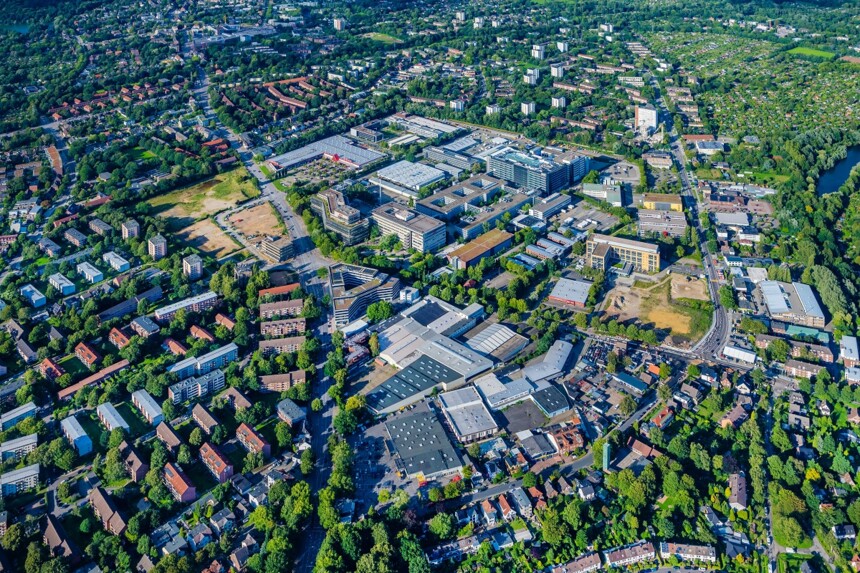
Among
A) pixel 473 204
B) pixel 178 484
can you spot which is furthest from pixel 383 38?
pixel 178 484

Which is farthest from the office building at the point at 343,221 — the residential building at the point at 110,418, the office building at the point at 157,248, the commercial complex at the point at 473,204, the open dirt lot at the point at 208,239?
the residential building at the point at 110,418

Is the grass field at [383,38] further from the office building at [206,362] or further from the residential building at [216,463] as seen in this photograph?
the residential building at [216,463]

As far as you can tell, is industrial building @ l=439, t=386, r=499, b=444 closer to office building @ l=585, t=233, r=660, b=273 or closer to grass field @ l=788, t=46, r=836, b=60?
office building @ l=585, t=233, r=660, b=273

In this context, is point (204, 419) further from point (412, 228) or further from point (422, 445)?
point (412, 228)

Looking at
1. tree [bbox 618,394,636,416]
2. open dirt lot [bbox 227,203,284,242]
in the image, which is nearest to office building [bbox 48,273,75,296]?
open dirt lot [bbox 227,203,284,242]

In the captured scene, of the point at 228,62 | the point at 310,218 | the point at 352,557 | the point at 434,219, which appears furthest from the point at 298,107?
the point at 352,557

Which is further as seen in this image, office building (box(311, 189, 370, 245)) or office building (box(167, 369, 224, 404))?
office building (box(311, 189, 370, 245))
